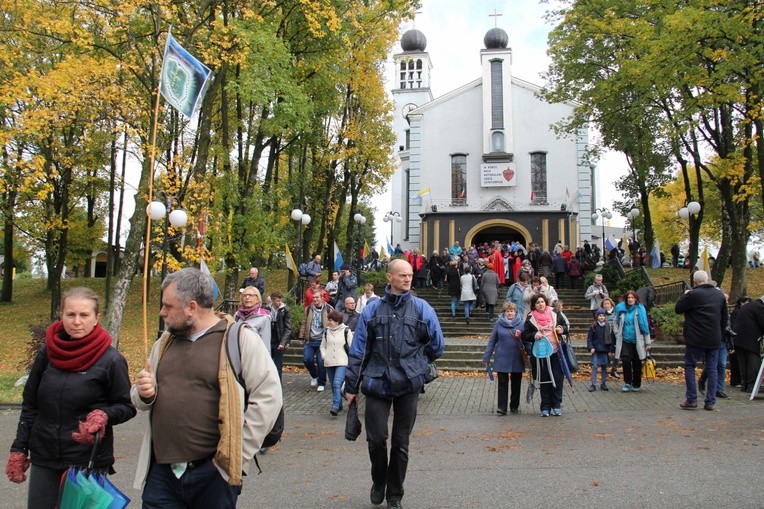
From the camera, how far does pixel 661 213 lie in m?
55.2

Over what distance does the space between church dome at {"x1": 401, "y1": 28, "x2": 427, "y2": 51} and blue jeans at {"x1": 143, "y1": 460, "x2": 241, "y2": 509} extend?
71.1 meters

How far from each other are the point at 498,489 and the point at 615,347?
720 centimetres

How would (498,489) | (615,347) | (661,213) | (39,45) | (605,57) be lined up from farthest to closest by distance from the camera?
(661,213) → (605,57) → (39,45) → (615,347) → (498,489)

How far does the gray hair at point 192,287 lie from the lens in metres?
3.42

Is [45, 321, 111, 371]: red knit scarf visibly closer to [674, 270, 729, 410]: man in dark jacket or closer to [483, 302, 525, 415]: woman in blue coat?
[483, 302, 525, 415]: woman in blue coat

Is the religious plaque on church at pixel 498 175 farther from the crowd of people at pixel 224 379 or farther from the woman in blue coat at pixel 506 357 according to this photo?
the woman in blue coat at pixel 506 357

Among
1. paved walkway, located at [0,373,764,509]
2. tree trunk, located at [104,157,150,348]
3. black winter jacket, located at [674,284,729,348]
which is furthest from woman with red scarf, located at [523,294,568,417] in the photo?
tree trunk, located at [104,157,150,348]

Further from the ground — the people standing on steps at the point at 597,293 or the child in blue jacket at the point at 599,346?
the people standing on steps at the point at 597,293

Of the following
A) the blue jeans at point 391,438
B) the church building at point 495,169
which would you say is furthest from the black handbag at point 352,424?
the church building at point 495,169

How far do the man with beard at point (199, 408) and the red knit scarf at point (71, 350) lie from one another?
0.59m

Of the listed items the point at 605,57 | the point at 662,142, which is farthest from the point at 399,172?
the point at 605,57

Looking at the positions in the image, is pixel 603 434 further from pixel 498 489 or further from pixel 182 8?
pixel 182 8

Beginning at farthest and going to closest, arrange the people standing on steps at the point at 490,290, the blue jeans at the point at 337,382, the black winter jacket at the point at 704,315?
the people standing on steps at the point at 490,290, the blue jeans at the point at 337,382, the black winter jacket at the point at 704,315

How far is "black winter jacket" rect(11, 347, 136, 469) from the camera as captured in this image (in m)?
3.79
